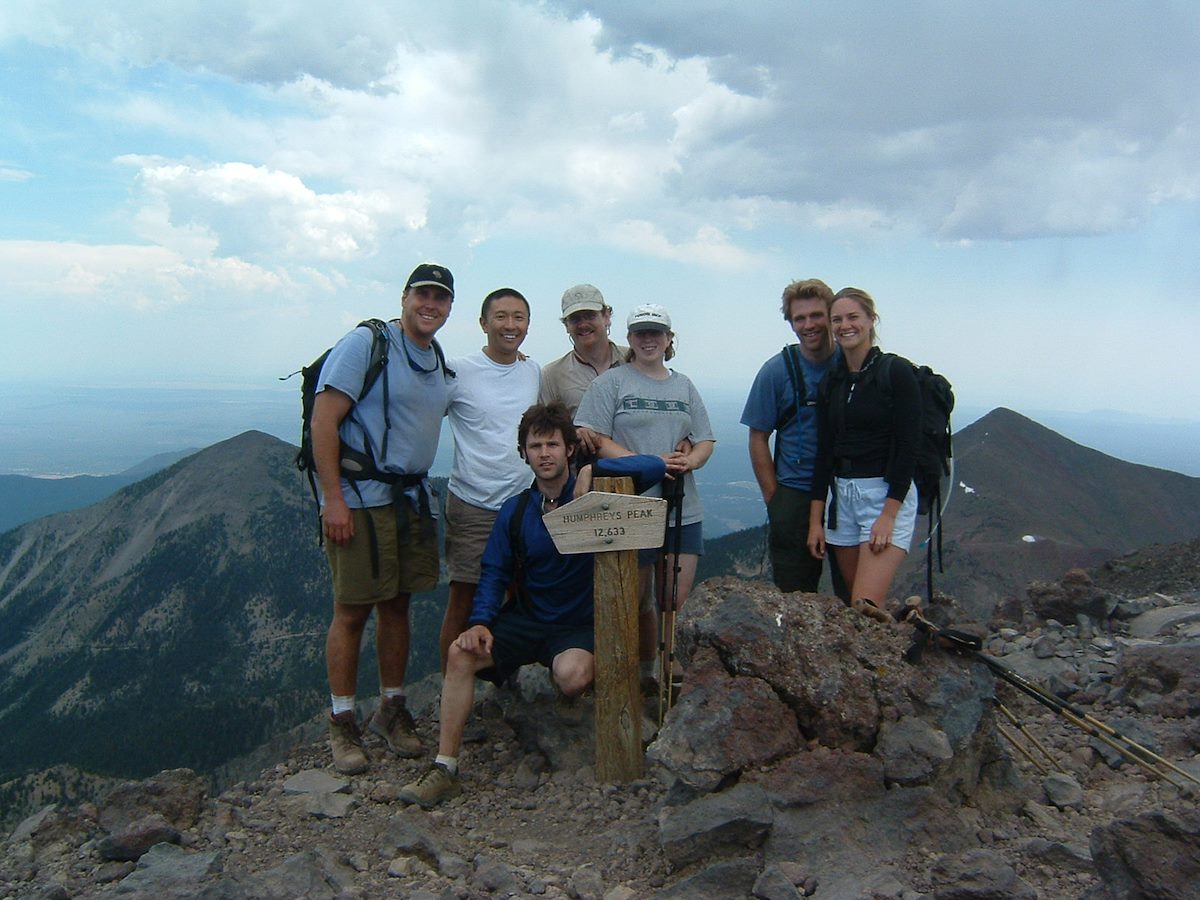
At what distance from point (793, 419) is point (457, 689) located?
11.3ft

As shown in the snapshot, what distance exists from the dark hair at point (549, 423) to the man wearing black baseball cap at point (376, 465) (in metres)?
1.00

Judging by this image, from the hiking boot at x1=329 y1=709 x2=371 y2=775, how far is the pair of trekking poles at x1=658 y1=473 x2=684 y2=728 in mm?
2593

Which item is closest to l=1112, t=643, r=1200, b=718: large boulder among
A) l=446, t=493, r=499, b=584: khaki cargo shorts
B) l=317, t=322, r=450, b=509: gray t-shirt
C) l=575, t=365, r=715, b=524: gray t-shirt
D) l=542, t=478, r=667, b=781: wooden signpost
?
l=575, t=365, r=715, b=524: gray t-shirt

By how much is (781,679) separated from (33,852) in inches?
226

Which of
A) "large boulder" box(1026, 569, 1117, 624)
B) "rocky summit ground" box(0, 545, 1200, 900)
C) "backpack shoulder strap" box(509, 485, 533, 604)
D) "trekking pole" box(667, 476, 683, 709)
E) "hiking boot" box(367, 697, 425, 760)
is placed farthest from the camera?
"large boulder" box(1026, 569, 1117, 624)

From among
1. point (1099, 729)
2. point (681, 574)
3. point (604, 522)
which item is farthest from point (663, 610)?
point (1099, 729)

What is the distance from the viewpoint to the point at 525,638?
7250mm

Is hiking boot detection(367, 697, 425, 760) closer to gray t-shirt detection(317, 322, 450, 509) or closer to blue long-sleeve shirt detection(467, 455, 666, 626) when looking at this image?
blue long-sleeve shirt detection(467, 455, 666, 626)

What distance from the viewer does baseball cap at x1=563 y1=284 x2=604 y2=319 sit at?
7785mm

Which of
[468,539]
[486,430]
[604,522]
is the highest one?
[486,430]

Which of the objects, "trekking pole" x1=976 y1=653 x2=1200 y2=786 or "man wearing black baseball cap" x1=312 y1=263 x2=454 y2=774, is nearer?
"trekking pole" x1=976 y1=653 x2=1200 y2=786

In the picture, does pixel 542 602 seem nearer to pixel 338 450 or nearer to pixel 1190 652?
pixel 338 450

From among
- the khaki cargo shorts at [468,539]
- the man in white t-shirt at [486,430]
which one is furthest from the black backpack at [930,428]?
the khaki cargo shorts at [468,539]

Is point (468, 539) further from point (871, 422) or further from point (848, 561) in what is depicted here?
point (871, 422)
